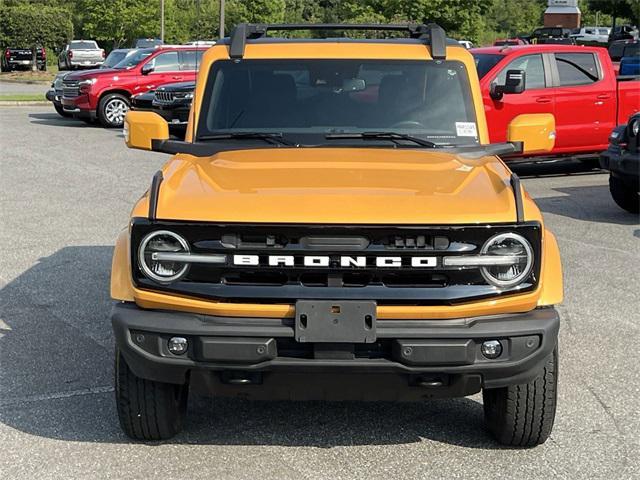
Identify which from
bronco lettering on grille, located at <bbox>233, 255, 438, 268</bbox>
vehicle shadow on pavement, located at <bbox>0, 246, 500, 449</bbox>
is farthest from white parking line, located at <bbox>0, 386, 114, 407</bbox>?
bronco lettering on grille, located at <bbox>233, 255, 438, 268</bbox>

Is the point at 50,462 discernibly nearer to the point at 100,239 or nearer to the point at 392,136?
the point at 392,136

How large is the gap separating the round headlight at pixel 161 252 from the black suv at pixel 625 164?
7.35 m

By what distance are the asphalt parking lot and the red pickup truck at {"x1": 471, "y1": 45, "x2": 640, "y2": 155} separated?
5.00m

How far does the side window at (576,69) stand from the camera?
14148 millimetres

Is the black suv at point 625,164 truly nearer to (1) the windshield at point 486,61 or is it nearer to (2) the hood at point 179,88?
(1) the windshield at point 486,61

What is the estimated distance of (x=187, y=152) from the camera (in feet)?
17.1

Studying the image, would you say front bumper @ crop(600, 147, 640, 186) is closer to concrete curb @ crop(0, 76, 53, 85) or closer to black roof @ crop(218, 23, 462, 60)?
black roof @ crop(218, 23, 462, 60)

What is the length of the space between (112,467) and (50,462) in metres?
0.29

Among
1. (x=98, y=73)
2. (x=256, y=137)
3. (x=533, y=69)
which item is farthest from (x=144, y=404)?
(x=98, y=73)

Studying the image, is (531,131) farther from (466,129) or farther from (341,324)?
(341,324)

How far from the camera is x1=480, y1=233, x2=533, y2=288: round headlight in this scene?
406 centimetres

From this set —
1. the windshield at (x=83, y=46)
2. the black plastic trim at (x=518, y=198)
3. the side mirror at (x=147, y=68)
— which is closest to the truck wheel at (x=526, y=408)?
the black plastic trim at (x=518, y=198)

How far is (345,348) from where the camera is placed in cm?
397

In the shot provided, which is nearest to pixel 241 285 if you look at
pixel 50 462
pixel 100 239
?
pixel 50 462
